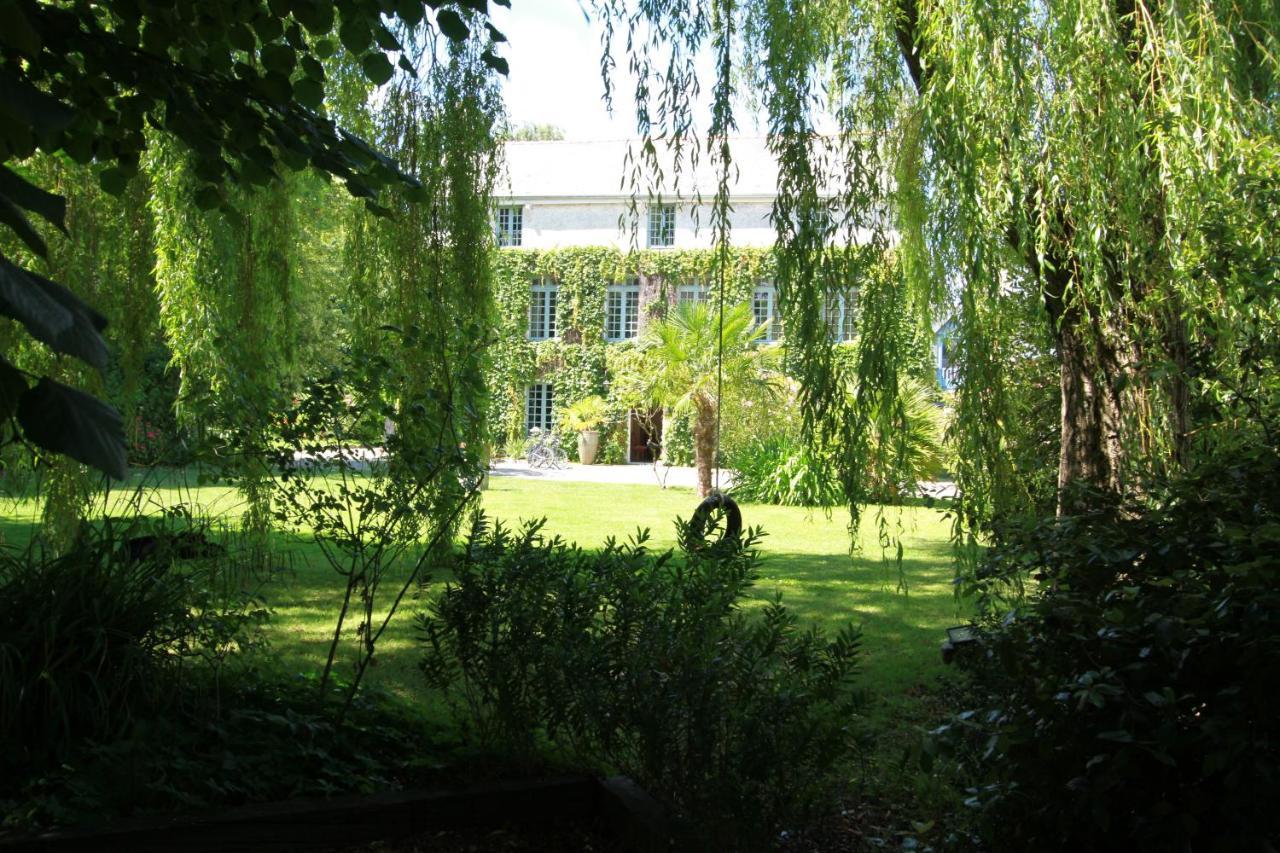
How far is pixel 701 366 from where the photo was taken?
15.4 metres

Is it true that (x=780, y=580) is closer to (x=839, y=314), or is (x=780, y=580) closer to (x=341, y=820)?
(x=839, y=314)

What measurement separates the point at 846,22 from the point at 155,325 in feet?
11.8

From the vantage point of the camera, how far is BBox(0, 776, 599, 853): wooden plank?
2922mm

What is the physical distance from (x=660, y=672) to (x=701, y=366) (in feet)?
41.3

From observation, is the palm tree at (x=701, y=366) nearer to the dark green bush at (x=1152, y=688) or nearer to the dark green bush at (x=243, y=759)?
the dark green bush at (x=243, y=759)

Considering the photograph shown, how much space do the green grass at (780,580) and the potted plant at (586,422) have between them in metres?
5.37

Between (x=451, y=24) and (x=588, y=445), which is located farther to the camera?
(x=588, y=445)

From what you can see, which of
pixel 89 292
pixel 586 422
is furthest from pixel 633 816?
pixel 586 422

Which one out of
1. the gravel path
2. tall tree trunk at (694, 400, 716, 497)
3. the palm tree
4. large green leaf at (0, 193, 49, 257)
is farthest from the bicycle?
large green leaf at (0, 193, 49, 257)

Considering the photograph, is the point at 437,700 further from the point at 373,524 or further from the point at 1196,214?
the point at 1196,214

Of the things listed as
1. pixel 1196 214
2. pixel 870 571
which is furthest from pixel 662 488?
pixel 1196 214

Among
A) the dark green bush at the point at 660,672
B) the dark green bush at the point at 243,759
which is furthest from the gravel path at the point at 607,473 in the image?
the dark green bush at the point at 660,672

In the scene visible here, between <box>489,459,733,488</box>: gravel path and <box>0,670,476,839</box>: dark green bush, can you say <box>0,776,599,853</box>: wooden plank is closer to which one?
<box>0,670,476,839</box>: dark green bush

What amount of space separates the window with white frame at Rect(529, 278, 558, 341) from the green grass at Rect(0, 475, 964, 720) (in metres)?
10.6
